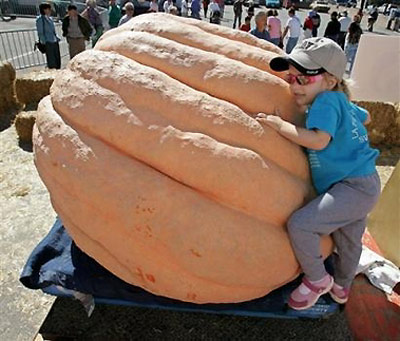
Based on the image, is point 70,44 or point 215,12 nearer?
point 70,44

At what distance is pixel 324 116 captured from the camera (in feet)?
6.51

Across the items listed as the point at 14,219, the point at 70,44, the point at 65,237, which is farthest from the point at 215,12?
the point at 65,237

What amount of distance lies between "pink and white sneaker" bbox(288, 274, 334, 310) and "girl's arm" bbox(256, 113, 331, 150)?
74 centimetres

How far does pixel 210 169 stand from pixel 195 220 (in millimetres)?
256

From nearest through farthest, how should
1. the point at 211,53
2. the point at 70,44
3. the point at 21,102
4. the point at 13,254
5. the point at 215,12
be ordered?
the point at 211,53 < the point at 13,254 < the point at 21,102 < the point at 70,44 < the point at 215,12

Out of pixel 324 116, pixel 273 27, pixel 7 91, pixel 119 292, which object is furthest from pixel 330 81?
pixel 273 27

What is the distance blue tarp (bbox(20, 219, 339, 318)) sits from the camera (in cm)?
233

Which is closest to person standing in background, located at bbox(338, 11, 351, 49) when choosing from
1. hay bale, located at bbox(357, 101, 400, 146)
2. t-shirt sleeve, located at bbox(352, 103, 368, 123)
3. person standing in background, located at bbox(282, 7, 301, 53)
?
person standing in background, located at bbox(282, 7, 301, 53)

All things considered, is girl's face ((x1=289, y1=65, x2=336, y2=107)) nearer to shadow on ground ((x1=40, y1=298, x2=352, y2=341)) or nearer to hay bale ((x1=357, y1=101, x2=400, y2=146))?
shadow on ground ((x1=40, y1=298, x2=352, y2=341))

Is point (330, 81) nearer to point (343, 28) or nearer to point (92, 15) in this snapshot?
point (92, 15)

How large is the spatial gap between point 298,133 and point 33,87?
5.87m

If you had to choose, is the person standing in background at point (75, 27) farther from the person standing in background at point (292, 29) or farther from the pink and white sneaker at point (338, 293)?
the pink and white sneaker at point (338, 293)

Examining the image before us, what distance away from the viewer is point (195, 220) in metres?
1.96

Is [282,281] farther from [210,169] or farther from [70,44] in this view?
[70,44]
